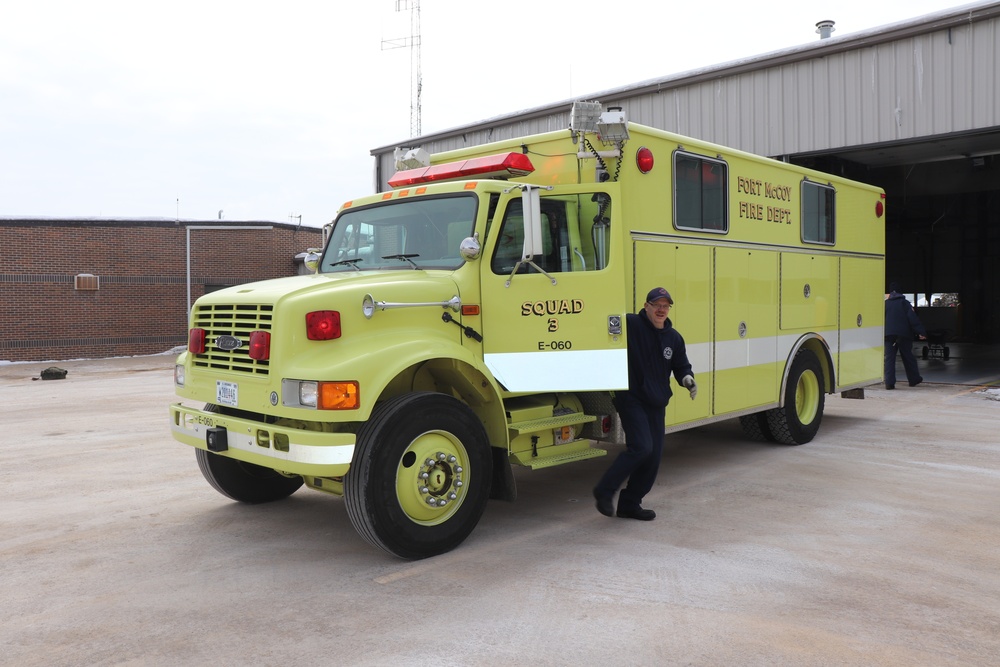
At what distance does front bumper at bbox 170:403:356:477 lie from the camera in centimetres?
467

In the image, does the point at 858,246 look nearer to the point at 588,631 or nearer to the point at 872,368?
the point at 872,368

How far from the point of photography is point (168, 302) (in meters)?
26.0

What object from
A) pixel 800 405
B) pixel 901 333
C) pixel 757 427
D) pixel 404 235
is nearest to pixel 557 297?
pixel 404 235

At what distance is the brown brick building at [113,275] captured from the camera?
917 inches

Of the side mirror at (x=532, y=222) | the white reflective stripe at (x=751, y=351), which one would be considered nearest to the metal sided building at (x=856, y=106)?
the white reflective stripe at (x=751, y=351)

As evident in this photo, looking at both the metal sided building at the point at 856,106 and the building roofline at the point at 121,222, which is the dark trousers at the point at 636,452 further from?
the building roofline at the point at 121,222

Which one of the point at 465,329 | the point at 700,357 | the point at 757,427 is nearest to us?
the point at 465,329

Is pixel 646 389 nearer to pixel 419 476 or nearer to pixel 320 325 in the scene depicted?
pixel 419 476

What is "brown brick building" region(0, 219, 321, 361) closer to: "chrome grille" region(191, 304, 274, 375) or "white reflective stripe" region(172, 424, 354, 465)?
"chrome grille" region(191, 304, 274, 375)

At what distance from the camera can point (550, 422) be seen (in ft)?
19.0

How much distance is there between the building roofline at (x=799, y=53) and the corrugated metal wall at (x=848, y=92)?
0.06ft

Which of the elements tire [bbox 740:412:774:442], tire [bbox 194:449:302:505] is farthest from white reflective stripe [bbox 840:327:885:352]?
tire [bbox 194:449:302:505]

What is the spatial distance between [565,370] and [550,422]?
1.35ft

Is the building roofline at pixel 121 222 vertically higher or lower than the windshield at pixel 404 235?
higher
